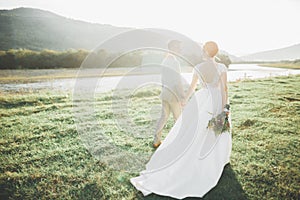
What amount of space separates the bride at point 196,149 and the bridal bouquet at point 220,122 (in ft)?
0.21

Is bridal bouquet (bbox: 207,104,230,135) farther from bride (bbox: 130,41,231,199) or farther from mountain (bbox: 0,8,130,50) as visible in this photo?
mountain (bbox: 0,8,130,50)

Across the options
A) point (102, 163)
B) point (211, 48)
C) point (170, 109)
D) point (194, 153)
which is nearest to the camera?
point (194, 153)

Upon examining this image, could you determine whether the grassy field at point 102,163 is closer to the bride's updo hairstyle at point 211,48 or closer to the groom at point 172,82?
the groom at point 172,82

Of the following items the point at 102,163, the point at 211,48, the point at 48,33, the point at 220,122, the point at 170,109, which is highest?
the point at 211,48

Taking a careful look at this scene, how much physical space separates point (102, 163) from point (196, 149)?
2278 millimetres

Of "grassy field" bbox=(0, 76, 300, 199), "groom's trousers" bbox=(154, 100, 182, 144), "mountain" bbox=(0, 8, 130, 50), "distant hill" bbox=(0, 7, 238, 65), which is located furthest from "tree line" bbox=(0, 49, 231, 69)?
"groom's trousers" bbox=(154, 100, 182, 144)

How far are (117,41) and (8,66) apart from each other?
179 feet

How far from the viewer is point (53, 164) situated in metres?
5.21

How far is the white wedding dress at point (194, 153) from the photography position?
396 centimetres

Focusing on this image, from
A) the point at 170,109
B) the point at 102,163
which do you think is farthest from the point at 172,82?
the point at 102,163

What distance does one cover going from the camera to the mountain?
258 feet

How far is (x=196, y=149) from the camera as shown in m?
4.18

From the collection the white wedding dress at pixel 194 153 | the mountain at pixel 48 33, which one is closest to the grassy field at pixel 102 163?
the white wedding dress at pixel 194 153

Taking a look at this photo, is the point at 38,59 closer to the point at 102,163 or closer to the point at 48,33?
the point at 48,33
